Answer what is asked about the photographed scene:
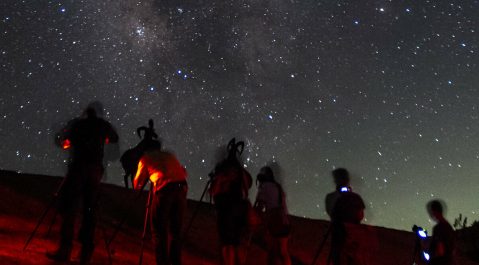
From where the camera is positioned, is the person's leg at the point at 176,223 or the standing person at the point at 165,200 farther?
the person's leg at the point at 176,223

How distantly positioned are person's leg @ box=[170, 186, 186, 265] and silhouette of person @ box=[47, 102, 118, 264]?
1020 mm

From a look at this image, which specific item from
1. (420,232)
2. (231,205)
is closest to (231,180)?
(231,205)

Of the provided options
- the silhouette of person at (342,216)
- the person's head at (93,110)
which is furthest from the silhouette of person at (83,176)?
the silhouette of person at (342,216)

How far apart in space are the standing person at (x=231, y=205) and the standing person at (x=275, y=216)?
86cm

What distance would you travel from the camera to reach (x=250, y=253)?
37.4 ft

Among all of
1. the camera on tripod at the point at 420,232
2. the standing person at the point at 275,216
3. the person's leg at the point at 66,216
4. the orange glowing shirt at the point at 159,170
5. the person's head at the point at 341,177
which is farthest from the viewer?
the camera on tripod at the point at 420,232

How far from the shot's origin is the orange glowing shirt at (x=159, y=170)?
5.96 m

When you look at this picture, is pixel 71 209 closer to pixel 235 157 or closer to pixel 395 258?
pixel 235 157

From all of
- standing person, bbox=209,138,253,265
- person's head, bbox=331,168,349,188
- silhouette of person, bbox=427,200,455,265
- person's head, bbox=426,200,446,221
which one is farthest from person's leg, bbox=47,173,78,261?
person's head, bbox=426,200,446,221

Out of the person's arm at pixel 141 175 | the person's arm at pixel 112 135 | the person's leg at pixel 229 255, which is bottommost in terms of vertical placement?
the person's leg at pixel 229 255

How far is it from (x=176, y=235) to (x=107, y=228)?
15.8 ft

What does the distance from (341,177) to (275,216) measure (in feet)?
3.98

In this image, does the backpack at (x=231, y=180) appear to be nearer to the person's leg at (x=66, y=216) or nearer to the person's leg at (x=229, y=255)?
the person's leg at (x=229, y=255)

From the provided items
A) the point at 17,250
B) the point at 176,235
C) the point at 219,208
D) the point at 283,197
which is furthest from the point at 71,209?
the point at 283,197
